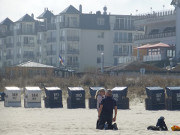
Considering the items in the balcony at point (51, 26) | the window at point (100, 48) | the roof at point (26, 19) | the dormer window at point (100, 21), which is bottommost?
the window at point (100, 48)

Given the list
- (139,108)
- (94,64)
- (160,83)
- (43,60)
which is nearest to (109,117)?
(139,108)

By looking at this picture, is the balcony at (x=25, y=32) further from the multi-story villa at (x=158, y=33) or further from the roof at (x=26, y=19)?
the multi-story villa at (x=158, y=33)

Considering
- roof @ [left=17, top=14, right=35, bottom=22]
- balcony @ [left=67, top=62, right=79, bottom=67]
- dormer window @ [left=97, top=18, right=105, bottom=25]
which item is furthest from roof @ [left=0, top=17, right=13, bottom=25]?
dormer window @ [left=97, top=18, right=105, bottom=25]

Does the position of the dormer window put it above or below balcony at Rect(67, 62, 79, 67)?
above

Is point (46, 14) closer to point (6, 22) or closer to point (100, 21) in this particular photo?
point (100, 21)

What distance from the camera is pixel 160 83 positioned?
49.0 metres

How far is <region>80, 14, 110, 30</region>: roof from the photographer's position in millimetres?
105719

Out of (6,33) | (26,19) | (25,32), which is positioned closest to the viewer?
(26,19)

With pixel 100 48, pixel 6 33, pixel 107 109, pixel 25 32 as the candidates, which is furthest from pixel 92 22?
pixel 107 109

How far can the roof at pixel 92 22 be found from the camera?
106 meters

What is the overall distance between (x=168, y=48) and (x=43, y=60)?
36668 mm

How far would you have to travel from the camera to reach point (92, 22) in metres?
106

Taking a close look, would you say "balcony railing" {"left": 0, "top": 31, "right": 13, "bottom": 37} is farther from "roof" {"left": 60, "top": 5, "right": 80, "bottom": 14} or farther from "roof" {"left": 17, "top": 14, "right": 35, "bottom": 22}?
"roof" {"left": 60, "top": 5, "right": 80, "bottom": 14}

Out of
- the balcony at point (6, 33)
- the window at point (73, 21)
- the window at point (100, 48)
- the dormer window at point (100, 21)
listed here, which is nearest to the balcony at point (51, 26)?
the window at point (73, 21)
